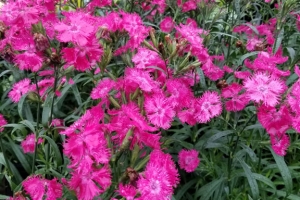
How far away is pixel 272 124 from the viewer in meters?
1.30

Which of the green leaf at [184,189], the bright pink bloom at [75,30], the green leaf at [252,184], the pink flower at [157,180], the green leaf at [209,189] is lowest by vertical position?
the green leaf at [184,189]

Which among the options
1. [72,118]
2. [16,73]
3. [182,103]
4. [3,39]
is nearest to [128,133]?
[182,103]

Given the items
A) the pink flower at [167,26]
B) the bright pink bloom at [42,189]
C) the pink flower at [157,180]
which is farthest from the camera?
the pink flower at [167,26]

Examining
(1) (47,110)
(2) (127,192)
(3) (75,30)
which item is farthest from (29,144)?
(2) (127,192)

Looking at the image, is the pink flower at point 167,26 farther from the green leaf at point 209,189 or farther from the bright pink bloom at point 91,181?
the bright pink bloom at point 91,181

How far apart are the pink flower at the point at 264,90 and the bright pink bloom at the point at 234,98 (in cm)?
12

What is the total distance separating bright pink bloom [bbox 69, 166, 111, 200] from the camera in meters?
1.04

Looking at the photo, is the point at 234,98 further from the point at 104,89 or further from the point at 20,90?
the point at 20,90

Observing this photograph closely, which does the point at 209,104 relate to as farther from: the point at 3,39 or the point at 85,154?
the point at 3,39

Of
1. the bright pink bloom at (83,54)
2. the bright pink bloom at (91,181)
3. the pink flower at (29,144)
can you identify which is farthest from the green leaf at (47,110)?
the bright pink bloom at (91,181)

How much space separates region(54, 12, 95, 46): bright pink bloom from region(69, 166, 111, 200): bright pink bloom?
1.40ft

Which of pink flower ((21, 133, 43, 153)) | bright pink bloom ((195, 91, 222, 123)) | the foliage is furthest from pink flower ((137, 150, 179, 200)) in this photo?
pink flower ((21, 133, 43, 153))

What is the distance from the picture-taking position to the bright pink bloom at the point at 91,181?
3.43 feet

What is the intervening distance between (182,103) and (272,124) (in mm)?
316
